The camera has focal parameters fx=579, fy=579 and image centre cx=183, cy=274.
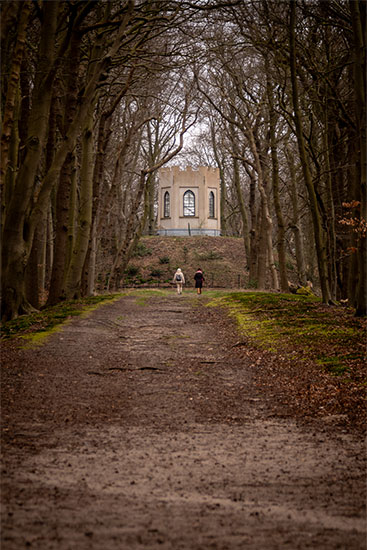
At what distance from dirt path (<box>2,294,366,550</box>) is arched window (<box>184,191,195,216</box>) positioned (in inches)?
1654

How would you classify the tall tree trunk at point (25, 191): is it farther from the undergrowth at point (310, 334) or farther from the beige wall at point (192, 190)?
the beige wall at point (192, 190)

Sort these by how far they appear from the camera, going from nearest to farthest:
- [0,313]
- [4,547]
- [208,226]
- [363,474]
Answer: [4,547] < [363,474] < [0,313] < [208,226]

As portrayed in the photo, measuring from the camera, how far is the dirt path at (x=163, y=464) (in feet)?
10.5

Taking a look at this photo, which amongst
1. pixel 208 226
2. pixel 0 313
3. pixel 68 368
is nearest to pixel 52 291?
pixel 0 313

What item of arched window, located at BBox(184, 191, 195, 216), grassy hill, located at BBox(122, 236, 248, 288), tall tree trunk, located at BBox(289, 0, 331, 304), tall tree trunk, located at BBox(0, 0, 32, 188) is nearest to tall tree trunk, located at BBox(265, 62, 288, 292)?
tall tree trunk, located at BBox(289, 0, 331, 304)

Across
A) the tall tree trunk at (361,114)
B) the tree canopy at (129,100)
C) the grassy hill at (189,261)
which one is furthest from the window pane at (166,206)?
the tall tree trunk at (361,114)

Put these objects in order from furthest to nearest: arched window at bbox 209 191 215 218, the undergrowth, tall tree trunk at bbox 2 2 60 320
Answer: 1. arched window at bbox 209 191 215 218
2. tall tree trunk at bbox 2 2 60 320
3. the undergrowth

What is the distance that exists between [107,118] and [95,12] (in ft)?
17.0

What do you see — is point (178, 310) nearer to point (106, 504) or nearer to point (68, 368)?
point (68, 368)

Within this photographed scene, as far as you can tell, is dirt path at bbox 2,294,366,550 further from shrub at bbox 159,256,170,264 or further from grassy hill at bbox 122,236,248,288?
shrub at bbox 159,256,170,264

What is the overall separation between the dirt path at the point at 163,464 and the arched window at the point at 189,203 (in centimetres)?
4201

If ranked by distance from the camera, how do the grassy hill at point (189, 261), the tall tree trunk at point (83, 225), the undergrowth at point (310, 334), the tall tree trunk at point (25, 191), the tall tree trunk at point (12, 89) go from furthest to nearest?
the grassy hill at point (189, 261) → the tall tree trunk at point (83, 225) → the tall tree trunk at point (25, 191) → the tall tree trunk at point (12, 89) → the undergrowth at point (310, 334)

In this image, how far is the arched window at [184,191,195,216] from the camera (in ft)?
164

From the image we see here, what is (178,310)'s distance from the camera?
58.2ft
